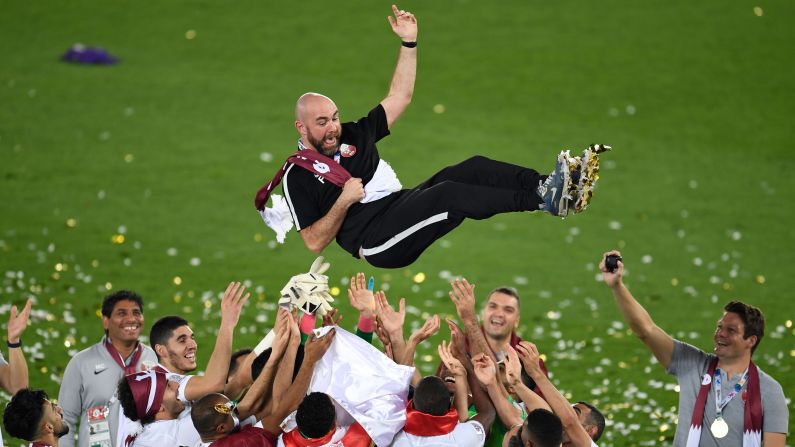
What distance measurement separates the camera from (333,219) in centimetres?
748

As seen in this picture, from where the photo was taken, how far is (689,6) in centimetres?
2322

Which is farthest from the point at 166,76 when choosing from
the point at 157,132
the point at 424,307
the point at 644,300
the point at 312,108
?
the point at 312,108

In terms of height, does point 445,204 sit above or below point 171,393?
above

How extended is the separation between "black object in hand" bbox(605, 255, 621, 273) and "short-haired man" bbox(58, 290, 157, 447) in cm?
309

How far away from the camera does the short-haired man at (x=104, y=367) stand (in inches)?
332

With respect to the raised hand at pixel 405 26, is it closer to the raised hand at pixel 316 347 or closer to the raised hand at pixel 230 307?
the raised hand at pixel 230 307

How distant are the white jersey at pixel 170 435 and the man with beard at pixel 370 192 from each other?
1330 millimetres

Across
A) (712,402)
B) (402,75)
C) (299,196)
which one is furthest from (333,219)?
(712,402)

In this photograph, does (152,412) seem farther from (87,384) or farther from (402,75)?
(402,75)

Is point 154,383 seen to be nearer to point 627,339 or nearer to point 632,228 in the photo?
point 627,339

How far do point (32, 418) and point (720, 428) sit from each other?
406 cm

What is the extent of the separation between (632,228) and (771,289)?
2.26m

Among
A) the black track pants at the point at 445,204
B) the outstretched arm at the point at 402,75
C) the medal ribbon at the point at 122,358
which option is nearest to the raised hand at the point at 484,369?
the black track pants at the point at 445,204

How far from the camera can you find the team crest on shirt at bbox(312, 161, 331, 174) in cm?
749
